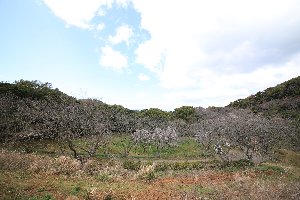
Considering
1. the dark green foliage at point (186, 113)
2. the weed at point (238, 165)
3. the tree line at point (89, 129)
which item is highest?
the dark green foliage at point (186, 113)

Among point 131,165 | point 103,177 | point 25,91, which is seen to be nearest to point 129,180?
point 103,177

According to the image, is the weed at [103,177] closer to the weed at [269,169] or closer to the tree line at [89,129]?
the tree line at [89,129]

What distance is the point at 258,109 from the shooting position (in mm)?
84375

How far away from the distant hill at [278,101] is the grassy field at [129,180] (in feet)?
130

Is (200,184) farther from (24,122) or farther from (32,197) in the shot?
(24,122)

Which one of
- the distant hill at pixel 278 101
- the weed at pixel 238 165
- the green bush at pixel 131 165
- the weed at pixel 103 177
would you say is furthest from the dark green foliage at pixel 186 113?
the weed at pixel 103 177

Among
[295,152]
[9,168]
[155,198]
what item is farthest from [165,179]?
[295,152]

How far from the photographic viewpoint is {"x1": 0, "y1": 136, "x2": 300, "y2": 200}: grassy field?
20125 millimetres

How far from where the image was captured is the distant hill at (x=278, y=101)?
245ft

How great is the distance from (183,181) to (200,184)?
181 centimetres

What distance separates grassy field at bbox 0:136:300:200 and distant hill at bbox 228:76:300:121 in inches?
1559

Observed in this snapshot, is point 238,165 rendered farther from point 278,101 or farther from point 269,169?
point 278,101

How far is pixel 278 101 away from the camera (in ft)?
272

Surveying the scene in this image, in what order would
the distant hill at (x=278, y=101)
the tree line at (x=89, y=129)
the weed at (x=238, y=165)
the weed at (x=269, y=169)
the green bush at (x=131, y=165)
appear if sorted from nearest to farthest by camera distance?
the weed at (x=269, y=169), the green bush at (x=131, y=165), the weed at (x=238, y=165), the tree line at (x=89, y=129), the distant hill at (x=278, y=101)
